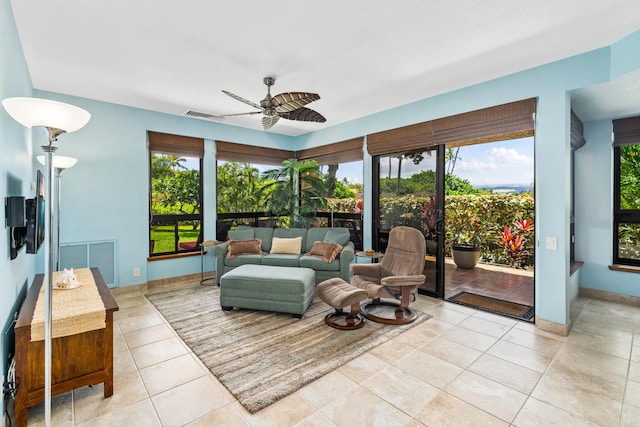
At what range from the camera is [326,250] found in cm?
453

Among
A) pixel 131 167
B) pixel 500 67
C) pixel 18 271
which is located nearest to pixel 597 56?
pixel 500 67

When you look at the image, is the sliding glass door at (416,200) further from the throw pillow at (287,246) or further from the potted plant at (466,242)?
the potted plant at (466,242)

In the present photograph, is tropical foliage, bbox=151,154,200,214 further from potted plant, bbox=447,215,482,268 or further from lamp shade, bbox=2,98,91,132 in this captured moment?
potted plant, bbox=447,215,482,268

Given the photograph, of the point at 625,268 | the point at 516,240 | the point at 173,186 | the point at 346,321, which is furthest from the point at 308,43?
the point at 516,240

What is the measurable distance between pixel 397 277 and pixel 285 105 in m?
2.09

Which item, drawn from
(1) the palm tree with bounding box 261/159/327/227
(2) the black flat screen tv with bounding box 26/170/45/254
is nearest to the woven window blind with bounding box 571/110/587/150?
(1) the palm tree with bounding box 261/159/327/227

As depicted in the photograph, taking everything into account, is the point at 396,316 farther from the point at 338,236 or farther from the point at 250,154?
the point at 250,154

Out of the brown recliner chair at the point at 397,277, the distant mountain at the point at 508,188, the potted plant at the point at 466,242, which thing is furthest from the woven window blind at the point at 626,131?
the brown recliner chair at the point at 397,277

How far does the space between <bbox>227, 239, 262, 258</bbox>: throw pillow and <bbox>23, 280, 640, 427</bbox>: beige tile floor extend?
1664 mm

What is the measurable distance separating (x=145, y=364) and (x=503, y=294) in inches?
174

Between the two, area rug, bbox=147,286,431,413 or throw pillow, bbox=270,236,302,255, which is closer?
area rug, bbox=147,286,431,413

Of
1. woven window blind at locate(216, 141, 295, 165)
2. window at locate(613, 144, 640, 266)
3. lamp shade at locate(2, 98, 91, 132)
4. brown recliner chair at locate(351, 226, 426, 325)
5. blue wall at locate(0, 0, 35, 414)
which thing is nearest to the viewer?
lamp shade at locate(2, 98, 91, 132)

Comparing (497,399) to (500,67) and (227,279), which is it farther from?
(500,67)

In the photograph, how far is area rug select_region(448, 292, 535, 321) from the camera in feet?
11.6
